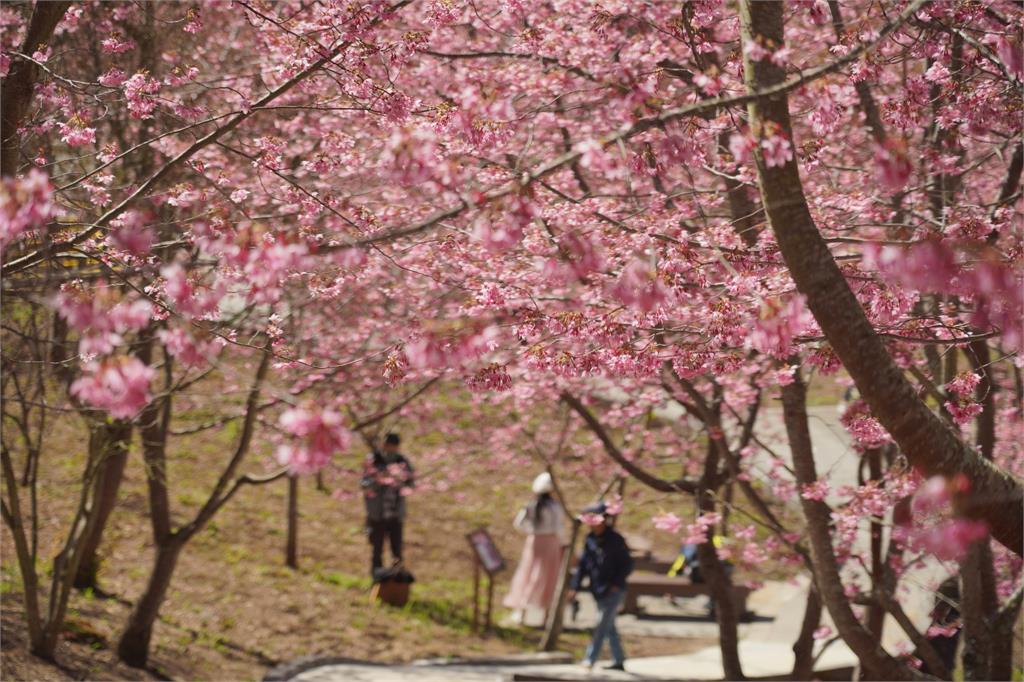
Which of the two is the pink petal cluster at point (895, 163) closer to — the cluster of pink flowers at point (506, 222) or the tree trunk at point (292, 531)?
the cluster of pink flowers at point (506, 222)

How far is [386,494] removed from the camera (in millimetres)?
10750

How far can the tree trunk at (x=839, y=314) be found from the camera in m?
3.31

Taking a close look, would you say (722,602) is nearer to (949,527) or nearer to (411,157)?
(949,527)

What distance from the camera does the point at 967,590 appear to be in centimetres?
554

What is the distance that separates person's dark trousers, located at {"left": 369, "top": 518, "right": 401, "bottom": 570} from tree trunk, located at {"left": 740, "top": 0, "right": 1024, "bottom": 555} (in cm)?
810

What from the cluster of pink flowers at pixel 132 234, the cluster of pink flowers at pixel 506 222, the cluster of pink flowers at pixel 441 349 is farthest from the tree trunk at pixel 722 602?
the cluster of pink flowers at pixel 132 234

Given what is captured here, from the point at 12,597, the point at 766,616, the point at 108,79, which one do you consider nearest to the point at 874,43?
the point at 108,79

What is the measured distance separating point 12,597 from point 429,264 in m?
5.48

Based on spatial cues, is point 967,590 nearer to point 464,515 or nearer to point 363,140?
point 363,140

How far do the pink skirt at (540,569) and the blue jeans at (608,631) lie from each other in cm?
189

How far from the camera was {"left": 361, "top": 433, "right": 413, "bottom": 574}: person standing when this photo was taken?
10641 millimetres

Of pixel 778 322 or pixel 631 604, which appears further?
pixel 631 604

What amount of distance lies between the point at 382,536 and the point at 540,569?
189 centimetres

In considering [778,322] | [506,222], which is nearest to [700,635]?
[778,322]
